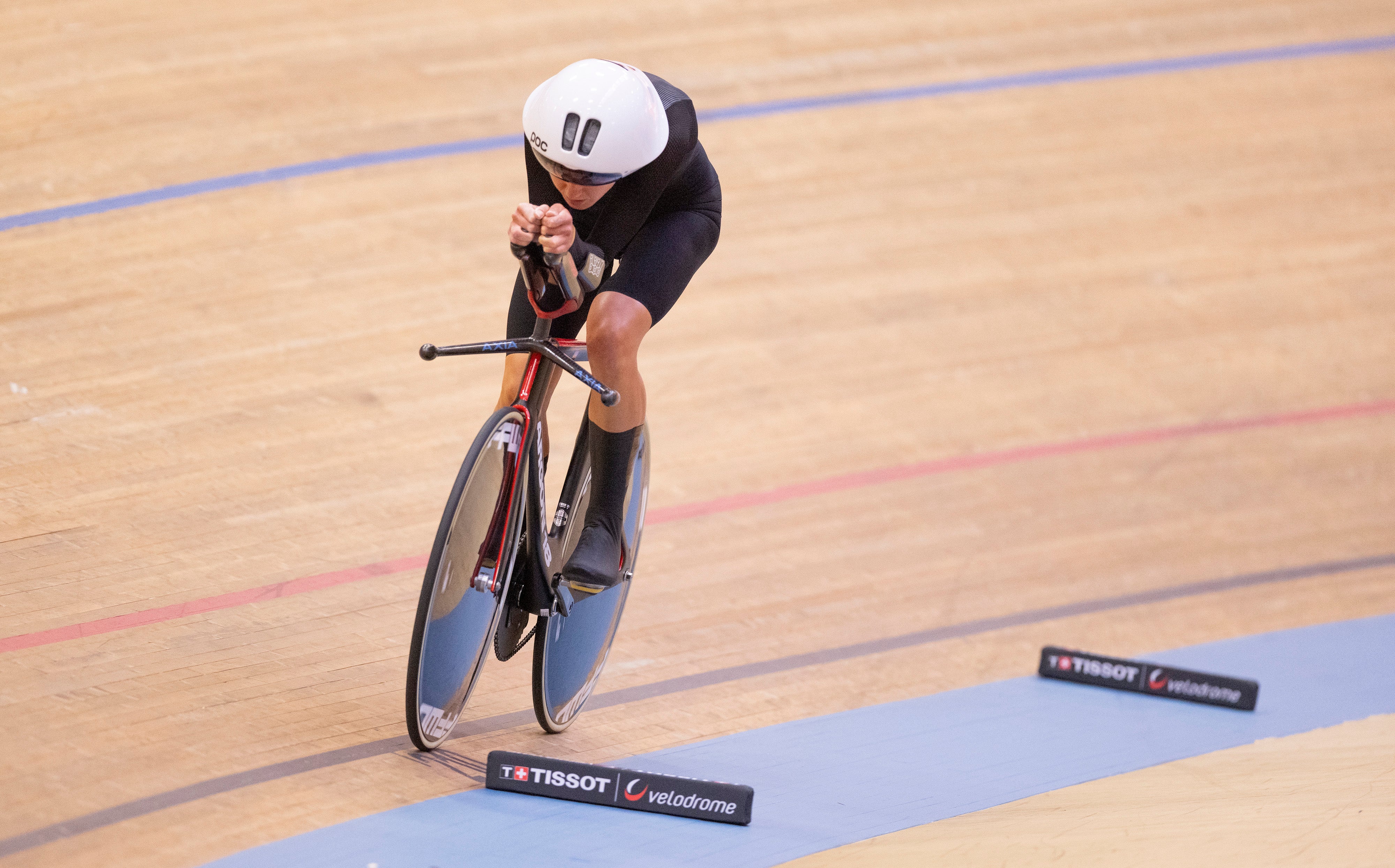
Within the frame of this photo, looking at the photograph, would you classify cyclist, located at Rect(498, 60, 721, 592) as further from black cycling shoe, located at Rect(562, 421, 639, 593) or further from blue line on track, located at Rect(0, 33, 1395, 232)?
blue line on track, located at Rect(0, 33, 1395, 232)

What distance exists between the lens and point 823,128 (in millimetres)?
5824

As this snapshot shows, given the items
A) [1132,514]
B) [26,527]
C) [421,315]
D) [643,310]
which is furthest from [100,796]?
[1132,514]

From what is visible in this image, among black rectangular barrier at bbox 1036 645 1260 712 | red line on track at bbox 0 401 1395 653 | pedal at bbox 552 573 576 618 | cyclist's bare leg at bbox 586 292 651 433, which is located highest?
cyclist's bare leg at bbox 586 292 651 433

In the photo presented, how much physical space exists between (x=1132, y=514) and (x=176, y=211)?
3.13 m

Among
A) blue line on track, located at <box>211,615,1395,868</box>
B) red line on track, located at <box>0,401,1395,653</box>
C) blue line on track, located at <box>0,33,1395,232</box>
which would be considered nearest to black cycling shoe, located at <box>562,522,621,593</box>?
blue line on track, located at <box>211,615,1395,868</box>

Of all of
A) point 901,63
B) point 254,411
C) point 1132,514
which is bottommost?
point 1132,514

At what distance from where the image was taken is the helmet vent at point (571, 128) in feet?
7.80

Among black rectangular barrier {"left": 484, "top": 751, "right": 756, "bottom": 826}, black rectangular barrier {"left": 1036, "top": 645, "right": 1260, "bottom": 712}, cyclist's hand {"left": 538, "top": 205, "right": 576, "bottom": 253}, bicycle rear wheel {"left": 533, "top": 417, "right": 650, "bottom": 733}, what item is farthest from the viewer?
black rectangular barrier {"left": 1036, "top": 645, "right": 1260, "bottom": 712}

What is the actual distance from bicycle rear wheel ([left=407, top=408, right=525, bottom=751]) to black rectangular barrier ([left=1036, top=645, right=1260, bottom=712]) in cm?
152

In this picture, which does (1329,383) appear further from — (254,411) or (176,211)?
(176,211)

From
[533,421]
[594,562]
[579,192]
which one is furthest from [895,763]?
[579,192]

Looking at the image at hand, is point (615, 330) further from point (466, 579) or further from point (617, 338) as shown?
point (466, 579)

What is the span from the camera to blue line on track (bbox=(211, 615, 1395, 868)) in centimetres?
243

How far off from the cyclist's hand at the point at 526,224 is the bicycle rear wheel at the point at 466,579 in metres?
0.33
